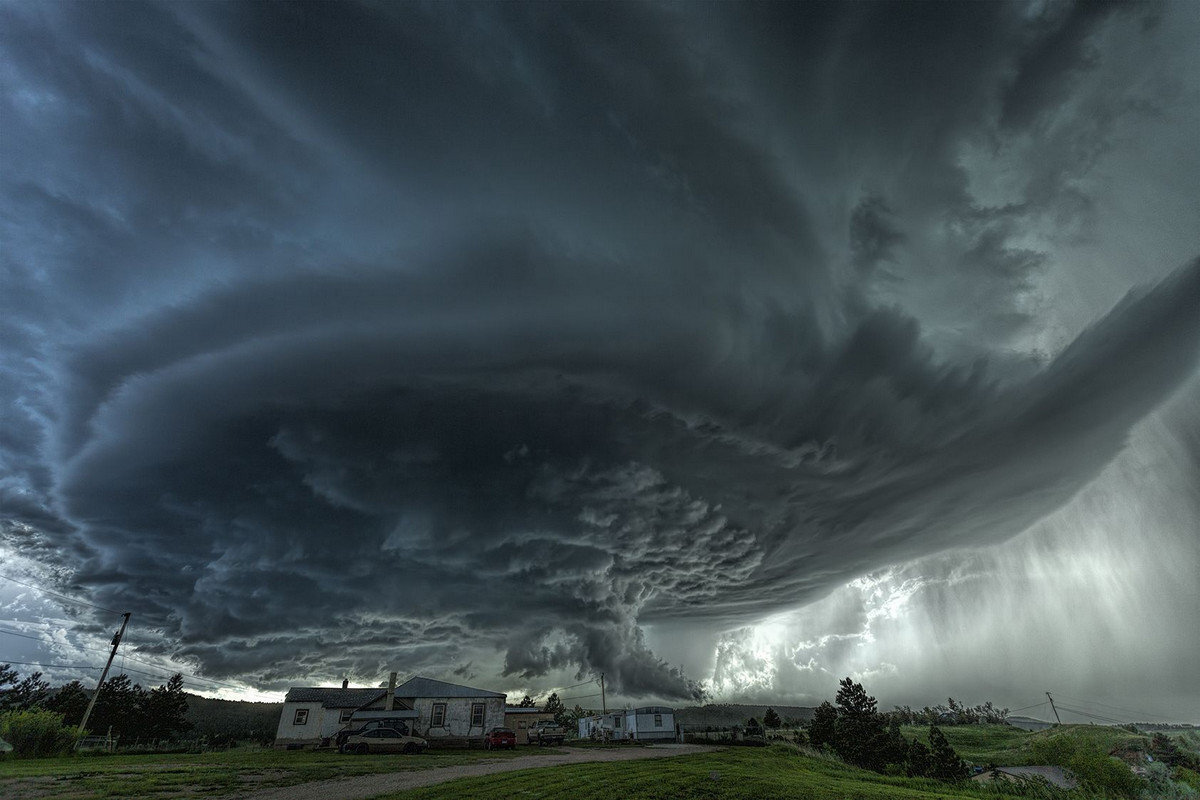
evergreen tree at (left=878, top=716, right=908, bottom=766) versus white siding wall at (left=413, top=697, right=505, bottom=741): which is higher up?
white siding wall at (left=413, top=697, right=505, bottom=741)

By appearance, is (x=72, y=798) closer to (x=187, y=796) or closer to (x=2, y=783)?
(x=187, y=796)

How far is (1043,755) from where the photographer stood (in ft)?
161

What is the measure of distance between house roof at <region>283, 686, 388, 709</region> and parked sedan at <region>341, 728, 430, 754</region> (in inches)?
878

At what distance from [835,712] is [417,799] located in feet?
187


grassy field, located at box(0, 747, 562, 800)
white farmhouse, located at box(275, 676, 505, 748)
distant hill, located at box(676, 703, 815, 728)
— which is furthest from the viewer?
distant hill, located at box(676, 703, 815, 728)

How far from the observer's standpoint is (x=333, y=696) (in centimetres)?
6512

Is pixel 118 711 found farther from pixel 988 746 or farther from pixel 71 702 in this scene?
pixel 988 746

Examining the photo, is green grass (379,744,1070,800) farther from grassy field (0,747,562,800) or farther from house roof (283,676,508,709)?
house roof (283,676,508,709)

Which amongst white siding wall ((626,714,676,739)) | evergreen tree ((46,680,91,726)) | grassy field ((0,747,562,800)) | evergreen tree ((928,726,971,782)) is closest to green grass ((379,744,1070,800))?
grassy field ((0,747,562,800))

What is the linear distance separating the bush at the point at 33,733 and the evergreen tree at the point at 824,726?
206 ft

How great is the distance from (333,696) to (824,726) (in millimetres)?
59623

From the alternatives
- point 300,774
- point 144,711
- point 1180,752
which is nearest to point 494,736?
point 300,774

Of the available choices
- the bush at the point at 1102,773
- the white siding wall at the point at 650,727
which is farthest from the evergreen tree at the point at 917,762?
the white siding wall at the point at 650,727

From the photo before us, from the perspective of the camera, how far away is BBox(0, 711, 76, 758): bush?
2788 centimetres
